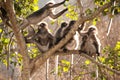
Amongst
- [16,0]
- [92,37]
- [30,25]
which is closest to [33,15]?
[30,25]

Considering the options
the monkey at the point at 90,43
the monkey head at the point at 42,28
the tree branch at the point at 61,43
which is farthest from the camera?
the monkey head at the point at 42,28

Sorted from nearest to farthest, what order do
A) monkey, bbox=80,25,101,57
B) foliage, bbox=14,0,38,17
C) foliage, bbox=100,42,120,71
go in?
foliage, bbox=14,0,38,17 → monkey, bbox=80,25,101,57 → foliage, bbox=100,42,120,71

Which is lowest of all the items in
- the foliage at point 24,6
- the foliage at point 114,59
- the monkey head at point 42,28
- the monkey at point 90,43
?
the foliage at point 114,59

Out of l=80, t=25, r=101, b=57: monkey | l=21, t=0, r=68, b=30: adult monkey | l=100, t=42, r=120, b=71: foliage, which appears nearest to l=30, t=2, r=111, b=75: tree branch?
l=80, t=25, r=101, b=57: monkey

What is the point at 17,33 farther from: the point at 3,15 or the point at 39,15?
the point at 39,15

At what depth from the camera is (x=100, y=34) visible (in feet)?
38.8

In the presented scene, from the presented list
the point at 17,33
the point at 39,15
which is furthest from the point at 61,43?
the point at 39,15

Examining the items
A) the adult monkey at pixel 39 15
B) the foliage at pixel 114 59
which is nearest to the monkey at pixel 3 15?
the adult monkey at pixel 39 15

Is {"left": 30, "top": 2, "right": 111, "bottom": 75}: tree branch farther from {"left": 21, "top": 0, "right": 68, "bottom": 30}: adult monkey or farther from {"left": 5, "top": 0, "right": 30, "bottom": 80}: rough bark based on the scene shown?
{"left": 21, "top": 0, "right": 68, "bottom": 30}: adult monkey

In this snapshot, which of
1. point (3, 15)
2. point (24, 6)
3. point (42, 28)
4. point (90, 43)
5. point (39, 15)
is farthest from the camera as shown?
point (39, 15)

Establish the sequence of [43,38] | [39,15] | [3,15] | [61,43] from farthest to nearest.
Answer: [39,15] < [43,38] < [3,15] < [61,43]

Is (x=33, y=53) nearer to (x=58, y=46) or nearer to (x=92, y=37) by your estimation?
(x=92, y=37)

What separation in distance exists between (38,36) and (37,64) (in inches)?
51.7

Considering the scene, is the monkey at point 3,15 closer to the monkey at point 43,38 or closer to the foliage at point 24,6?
the foliage at point 24,6
